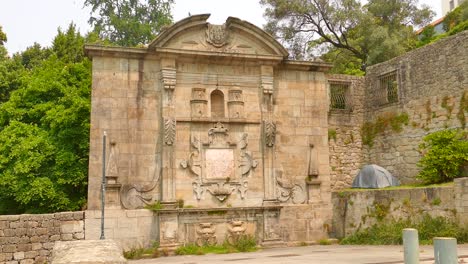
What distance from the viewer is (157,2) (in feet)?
113

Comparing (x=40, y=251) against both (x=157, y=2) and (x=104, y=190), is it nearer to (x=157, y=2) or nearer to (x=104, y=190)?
(x=104, y=190)

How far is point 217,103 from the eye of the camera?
15.3 m

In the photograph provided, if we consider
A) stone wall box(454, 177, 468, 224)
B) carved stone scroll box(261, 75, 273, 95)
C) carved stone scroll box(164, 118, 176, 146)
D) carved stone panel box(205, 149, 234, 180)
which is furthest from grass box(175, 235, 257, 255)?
stone wall box(454, 177, 468, 224)

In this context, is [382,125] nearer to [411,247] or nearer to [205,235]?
[205,235]

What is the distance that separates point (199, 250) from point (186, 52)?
226 inches

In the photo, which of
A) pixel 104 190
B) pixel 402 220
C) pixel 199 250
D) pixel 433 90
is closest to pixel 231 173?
pixel 199 250

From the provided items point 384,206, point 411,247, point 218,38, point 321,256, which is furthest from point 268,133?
point 411,247

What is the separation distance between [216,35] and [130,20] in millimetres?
18990

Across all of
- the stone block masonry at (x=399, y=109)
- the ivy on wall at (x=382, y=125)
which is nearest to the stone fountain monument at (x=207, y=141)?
the stone block masonry at (x=399, y=109)

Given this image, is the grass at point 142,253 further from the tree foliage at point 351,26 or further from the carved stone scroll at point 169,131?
the tree foliage at point 351,26

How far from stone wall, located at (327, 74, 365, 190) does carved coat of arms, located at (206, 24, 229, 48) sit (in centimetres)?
659

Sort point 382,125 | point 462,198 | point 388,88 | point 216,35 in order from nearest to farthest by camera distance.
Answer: point 462,198, point 216,35, point 382,125, point 388,88

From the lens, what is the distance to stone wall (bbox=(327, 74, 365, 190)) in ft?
64.3

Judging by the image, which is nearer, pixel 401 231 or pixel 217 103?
pixel 401 231
